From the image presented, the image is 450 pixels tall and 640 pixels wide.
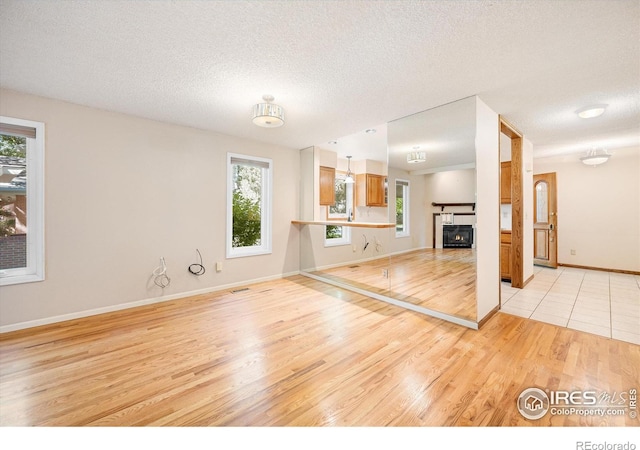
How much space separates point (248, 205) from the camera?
4.60m

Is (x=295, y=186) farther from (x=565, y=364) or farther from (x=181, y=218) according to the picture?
(x=565, y=364)

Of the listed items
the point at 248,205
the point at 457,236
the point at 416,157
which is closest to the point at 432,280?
the point at 457,236

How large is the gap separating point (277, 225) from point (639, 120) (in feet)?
17.9

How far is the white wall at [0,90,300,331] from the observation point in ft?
9.38

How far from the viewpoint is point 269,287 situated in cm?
427

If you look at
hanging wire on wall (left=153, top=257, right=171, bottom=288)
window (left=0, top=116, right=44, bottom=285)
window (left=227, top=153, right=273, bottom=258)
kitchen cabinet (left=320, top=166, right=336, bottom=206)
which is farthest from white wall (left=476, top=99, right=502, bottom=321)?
window (left=0, top=116, right=44, bottom=285)

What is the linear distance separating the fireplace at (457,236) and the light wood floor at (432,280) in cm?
8

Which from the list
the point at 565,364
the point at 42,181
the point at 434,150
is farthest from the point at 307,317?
the point at 42,181

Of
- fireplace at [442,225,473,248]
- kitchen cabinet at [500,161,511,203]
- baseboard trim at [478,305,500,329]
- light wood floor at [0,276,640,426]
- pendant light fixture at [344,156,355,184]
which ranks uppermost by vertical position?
pendant light fixture at [344,156,355,184]

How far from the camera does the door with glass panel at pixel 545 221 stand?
5.50 metres

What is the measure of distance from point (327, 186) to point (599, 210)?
554cm

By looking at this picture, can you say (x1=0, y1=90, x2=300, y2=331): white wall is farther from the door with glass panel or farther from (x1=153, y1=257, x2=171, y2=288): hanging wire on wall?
the door with glass panel

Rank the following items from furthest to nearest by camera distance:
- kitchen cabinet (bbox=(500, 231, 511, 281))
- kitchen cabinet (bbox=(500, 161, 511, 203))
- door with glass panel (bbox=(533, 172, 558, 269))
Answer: door with glass panel (bbox=(533, 172, 558, 269))
kitchen cabinet (bbox=(500, 231, 511, 281))
kitchen cabinet (bbox=(500, 161, 511, 203))

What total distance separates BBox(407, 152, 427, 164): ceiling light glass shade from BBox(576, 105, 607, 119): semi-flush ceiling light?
6.07 ft
